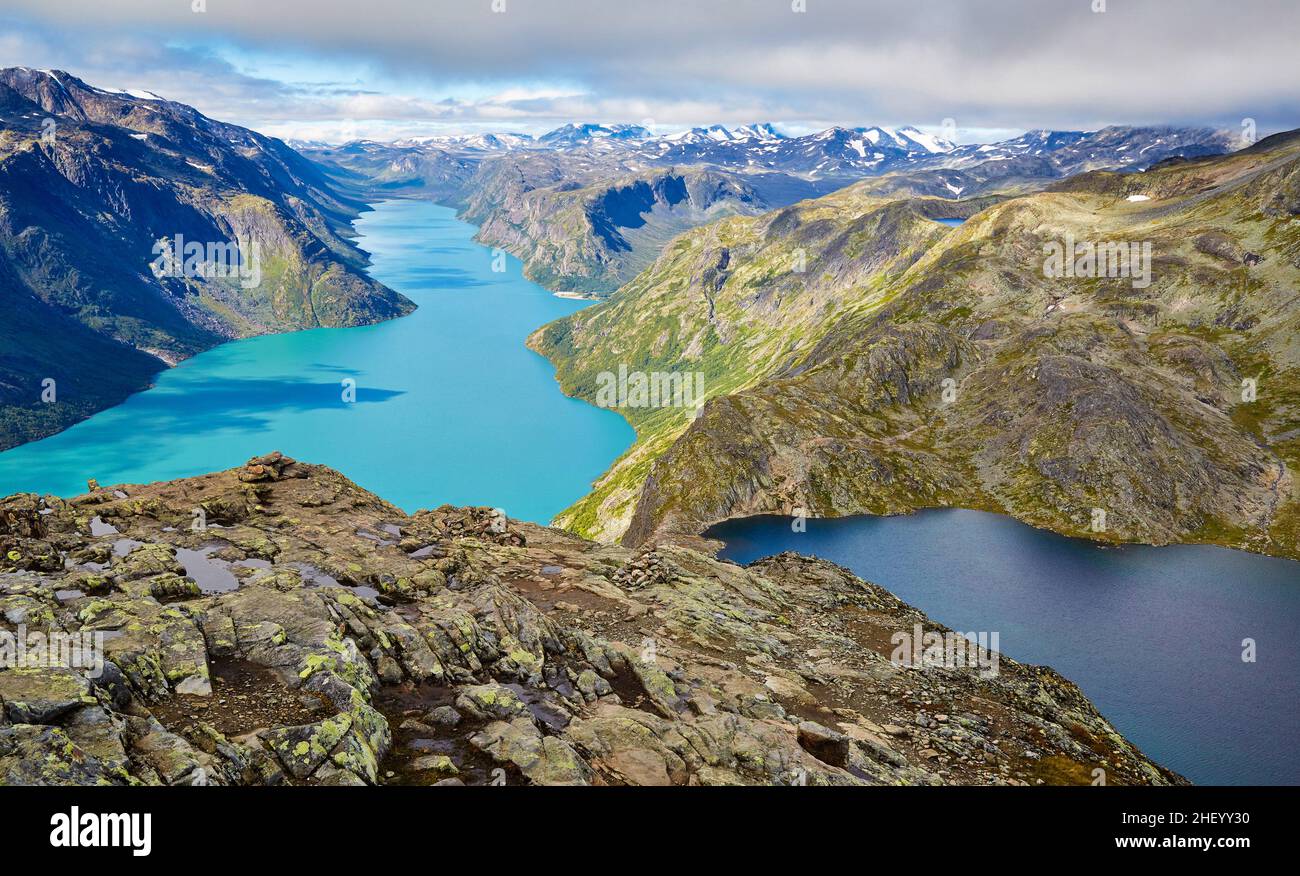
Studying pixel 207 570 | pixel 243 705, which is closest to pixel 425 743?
pixel 243 705

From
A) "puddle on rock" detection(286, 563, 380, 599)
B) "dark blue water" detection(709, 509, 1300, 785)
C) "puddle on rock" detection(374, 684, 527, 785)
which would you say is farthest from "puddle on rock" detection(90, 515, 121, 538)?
"dark blue water" detection(709, 509, 1300, 785)

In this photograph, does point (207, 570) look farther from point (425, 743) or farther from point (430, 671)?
point (425, 743)

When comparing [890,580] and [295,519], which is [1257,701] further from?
[295,519]

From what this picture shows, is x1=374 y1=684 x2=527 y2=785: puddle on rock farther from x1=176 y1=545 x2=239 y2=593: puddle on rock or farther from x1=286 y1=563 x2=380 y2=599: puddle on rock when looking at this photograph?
x1=176 y1=545 x2=239 y2=593: puddle on rock

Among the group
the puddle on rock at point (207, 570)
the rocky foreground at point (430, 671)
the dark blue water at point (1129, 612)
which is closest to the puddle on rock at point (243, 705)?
the rocky foreground at point (430, 671)

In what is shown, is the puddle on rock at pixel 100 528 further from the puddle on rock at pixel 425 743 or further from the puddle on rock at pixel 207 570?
the puddle on rock at pixel 425 743
